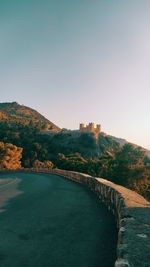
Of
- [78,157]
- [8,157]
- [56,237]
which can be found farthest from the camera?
[78,157]

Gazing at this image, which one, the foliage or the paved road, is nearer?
the paved road

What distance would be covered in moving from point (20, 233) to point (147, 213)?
4156 mm

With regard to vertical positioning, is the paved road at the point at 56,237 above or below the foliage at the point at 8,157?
below

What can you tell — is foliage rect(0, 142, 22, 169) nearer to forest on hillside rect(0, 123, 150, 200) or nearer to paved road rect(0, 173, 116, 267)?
forest on hillside rect(0, 123, 150, 200)

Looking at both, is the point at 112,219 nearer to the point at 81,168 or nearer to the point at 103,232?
the point at 103,232

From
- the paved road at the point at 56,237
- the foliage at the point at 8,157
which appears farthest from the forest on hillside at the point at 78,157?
the paved road at the point at 56,237

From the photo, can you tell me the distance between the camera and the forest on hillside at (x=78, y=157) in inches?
2089

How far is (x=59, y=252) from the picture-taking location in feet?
24.5

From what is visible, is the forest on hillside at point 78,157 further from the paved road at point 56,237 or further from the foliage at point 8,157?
the paved road at point 56,237

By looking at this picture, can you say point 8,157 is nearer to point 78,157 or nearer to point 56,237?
point 78,157

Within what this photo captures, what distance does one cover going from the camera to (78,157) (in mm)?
95375

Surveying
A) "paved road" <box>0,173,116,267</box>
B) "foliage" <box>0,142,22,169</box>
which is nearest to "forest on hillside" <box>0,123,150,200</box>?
"foliage" <box>0,142,22,169</box>

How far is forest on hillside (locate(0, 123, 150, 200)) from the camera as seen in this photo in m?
53.1

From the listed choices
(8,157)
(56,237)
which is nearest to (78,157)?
(8,157)
